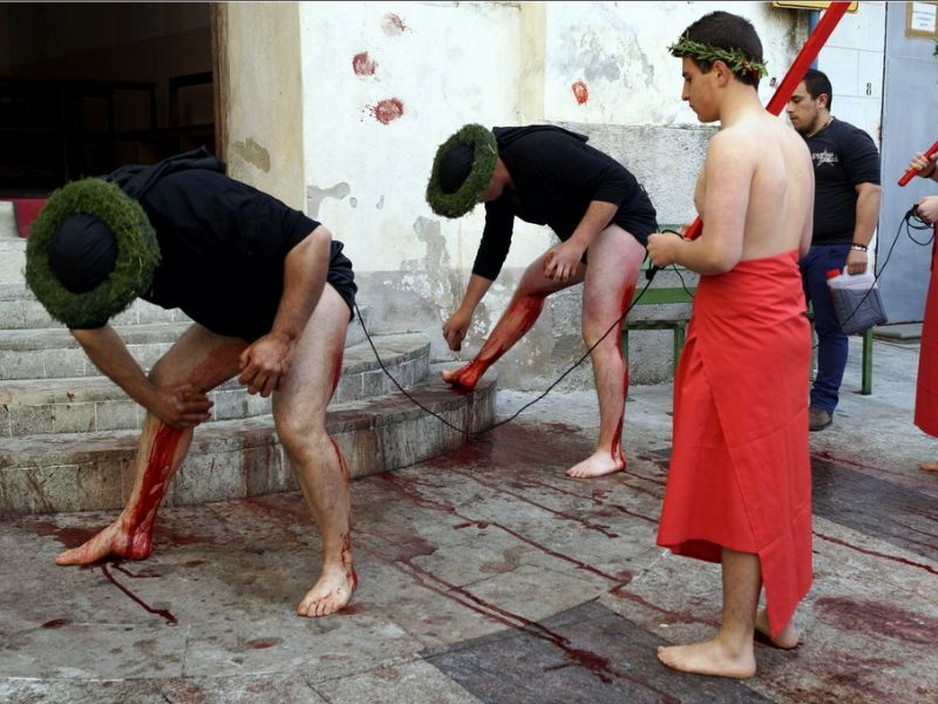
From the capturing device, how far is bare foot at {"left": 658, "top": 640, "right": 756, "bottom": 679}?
9.57 feet

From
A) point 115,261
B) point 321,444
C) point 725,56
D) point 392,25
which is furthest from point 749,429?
point 392,25

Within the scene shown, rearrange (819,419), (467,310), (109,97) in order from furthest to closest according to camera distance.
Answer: (109,97), (819,419), (467,310)

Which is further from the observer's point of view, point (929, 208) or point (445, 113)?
point (445, 113)

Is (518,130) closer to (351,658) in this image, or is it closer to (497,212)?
(497,212)

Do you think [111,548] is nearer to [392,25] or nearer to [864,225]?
[392,25]

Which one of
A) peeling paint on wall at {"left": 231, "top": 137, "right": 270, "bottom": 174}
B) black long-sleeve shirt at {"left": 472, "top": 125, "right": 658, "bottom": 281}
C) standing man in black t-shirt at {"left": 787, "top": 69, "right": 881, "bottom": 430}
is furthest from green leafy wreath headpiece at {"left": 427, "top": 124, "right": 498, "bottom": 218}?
standing man in black t-shirt at {"left": 787, "top": 69, "right": 881, "bottom": 430}

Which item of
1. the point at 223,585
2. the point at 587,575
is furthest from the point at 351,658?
the point at 587,575

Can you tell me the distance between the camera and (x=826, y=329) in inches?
235

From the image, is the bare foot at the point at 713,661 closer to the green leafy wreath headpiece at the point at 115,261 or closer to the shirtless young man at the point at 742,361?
the shirtless young man at the point at 742,361

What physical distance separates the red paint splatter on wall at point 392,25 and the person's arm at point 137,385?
3.23 metres

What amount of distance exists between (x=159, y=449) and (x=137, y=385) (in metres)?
0.47

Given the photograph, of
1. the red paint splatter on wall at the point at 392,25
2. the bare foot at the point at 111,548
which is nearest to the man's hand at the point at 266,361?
the bare foot at the point at 111,548

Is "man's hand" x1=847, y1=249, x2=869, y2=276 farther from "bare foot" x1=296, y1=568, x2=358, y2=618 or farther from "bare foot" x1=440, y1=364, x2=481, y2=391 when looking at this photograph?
"bare foot" x1=296, y1=568, x2=358, y2=618

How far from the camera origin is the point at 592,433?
577 centimetres
